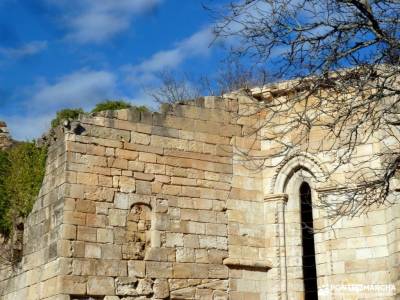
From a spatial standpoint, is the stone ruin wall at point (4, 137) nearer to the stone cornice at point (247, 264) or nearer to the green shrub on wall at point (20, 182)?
the green shrub on wall at point (20, 182)

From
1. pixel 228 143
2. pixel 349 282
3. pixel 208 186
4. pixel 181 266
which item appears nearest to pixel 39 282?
pixel 181 266

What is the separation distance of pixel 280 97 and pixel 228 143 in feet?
3.93

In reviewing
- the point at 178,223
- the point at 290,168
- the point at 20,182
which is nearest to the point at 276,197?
the point at 290,168

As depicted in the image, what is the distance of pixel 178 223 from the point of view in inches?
448

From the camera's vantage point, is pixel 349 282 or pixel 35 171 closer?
pixel 349 282

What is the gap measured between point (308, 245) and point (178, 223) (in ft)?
7.45

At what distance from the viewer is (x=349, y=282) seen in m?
11.1

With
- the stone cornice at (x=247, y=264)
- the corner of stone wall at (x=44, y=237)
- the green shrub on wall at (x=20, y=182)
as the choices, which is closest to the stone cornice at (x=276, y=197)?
the stone cornice at (x=247, y=264)

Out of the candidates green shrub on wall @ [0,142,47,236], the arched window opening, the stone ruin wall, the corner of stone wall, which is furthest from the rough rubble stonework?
the stone ruin wall

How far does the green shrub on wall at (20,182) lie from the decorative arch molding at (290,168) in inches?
155

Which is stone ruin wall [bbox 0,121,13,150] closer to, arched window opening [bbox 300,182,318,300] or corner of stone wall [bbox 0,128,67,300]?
corner of stone wall [bbox 0,128,67,300]

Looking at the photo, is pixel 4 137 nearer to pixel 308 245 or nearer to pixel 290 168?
pixel 290 168

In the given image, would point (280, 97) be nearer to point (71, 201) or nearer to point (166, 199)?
point (166, 199)

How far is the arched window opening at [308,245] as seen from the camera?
38.2ft
